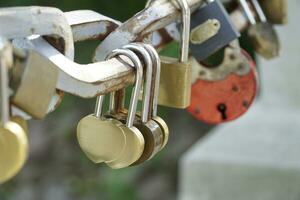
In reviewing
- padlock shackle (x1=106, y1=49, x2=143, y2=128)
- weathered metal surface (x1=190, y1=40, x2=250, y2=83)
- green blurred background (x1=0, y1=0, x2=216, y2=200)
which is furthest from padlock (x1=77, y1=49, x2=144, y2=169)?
green blurred background (x1=0, y1=0, x2=216, y2=200)

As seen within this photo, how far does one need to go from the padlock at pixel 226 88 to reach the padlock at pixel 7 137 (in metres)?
0.48

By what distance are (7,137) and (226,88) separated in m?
0.52

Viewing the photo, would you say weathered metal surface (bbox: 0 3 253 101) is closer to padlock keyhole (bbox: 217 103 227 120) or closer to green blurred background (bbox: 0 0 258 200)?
padlock keyhole (bbox: 217 103 227 120)

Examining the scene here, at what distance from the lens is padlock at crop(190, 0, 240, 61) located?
0.98m

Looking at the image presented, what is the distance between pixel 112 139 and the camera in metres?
0.80

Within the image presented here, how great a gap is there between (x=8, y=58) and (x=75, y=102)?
2892 millimetres

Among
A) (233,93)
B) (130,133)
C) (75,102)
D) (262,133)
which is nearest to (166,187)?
(75,102)

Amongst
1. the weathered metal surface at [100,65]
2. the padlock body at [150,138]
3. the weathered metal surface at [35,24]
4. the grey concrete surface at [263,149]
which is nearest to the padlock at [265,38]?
the weathered metal surface at [100,65]

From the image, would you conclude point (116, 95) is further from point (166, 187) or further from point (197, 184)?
point (166, 187)

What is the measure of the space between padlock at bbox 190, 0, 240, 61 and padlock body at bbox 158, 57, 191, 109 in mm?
87

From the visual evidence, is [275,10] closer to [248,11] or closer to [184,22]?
[248,11]

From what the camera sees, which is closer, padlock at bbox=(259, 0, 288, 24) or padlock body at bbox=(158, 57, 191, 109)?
padlock body at bbox=(158, 57, 191, 109)

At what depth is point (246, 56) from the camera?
1.07 m

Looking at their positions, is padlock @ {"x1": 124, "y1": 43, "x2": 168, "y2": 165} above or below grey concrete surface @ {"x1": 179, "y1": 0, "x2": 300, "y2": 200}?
above
